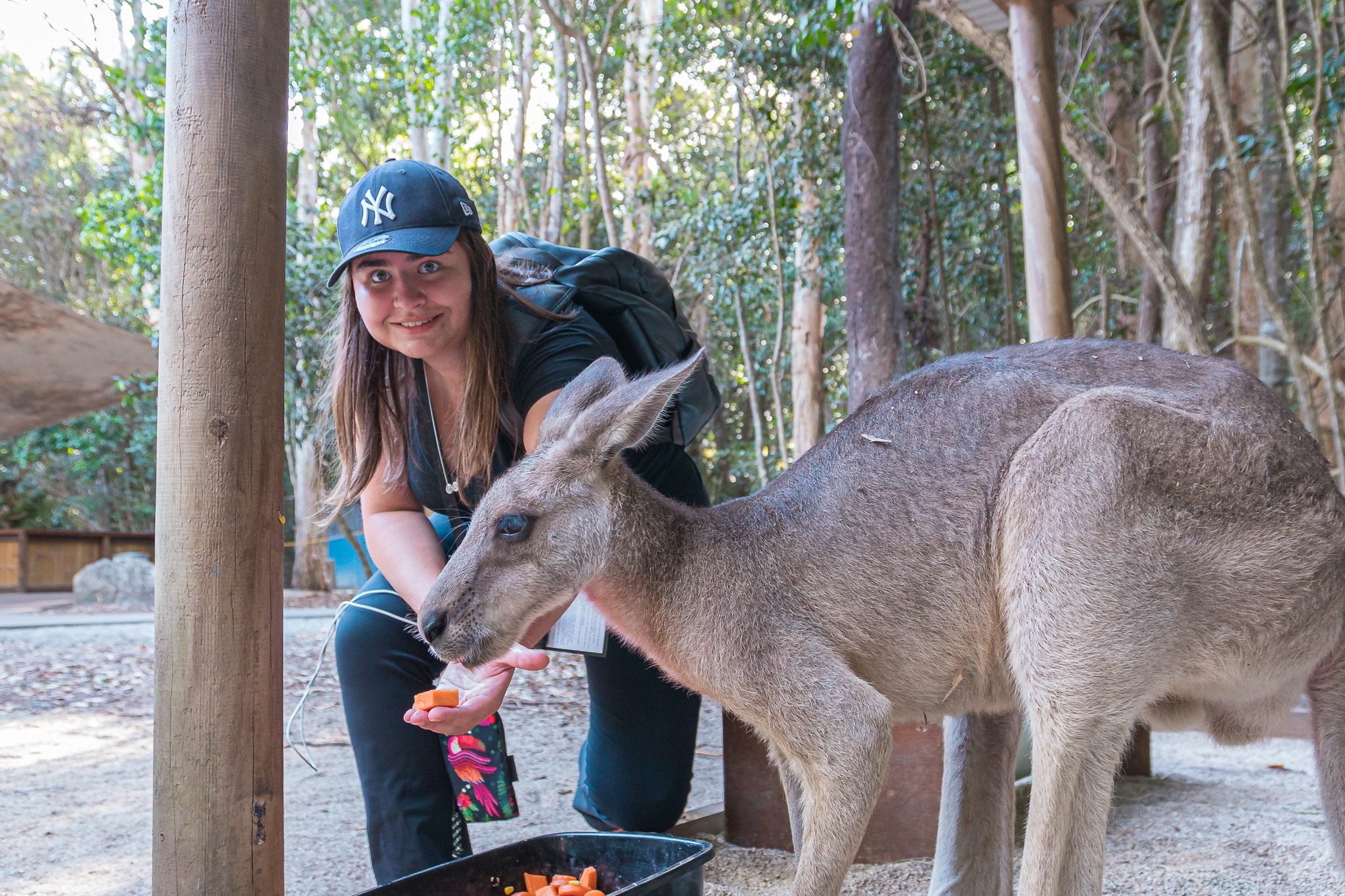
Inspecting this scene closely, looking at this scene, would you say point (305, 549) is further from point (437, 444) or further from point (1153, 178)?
point (437, 444)

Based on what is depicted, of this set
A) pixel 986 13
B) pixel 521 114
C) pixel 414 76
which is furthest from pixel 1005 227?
pixel 414 76

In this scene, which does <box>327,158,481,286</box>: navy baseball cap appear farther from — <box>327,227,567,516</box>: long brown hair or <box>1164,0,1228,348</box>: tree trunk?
<box>1164,0,1228,348</box>: tree trunk

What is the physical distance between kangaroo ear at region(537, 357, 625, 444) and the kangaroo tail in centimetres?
150

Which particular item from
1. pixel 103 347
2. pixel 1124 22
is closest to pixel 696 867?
pixel 103 347

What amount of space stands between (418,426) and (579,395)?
60 cm

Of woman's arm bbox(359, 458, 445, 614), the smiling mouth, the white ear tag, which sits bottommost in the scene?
the white ear tag

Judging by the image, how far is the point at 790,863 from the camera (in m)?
2.99

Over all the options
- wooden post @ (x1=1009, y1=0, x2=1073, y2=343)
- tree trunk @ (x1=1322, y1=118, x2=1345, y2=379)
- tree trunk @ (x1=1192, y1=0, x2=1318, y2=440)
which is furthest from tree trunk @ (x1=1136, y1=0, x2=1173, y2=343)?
wooden post @ (x1=1009, y1=0, x2=1073, y2=343)

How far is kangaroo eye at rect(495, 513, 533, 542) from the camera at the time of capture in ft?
6.85

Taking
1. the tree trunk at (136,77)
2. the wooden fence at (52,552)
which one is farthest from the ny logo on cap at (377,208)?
the wooden fence at (52,552)

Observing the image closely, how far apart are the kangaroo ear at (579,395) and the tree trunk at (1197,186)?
4.09 metres

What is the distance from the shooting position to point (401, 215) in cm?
228

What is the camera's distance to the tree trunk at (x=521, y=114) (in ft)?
30.3

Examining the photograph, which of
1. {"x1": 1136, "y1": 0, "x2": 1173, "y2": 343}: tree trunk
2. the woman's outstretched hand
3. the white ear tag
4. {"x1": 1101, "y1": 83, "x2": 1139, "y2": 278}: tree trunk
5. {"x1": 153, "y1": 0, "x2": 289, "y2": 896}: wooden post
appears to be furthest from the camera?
{"x1": 1101, "y1": 83, "x2": 1139, "y2": 278}: tree trunk
